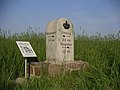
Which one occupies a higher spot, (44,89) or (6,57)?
(6,57)

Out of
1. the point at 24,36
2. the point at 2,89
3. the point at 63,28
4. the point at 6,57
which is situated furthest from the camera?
the point at 24,36

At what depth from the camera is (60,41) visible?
5.31 meters

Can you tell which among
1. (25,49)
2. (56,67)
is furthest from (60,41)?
(25,49)

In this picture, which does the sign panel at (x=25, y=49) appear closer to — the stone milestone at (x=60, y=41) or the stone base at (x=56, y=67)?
the stone base at (x=56, y=67)

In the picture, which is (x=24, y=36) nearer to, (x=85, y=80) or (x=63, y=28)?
(x=63, y=28)

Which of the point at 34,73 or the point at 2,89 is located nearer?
the point at 2,89

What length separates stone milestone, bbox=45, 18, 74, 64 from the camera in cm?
529

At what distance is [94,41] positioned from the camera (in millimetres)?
7512

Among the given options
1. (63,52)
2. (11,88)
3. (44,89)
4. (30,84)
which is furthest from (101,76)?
(63,52)

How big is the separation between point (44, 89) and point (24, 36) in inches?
174

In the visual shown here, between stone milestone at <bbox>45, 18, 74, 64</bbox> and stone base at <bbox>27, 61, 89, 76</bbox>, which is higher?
stone milestone at <bbox>45, 18, 74, 64</bbox>

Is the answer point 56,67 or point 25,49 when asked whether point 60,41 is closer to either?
point 56,67

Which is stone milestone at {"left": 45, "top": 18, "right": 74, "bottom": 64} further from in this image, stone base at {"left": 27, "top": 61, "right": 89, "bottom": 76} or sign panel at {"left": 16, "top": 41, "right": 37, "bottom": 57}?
sign panel at {"left": 16, "top": 41, "right": 37, "bottom": 57}

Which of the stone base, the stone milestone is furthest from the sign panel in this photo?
the stone milestone
